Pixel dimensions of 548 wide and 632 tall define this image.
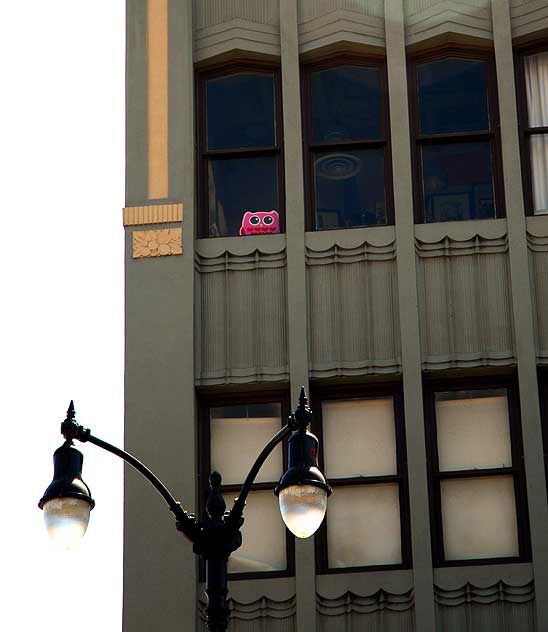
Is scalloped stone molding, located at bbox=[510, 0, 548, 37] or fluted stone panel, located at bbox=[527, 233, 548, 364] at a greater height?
scalloped stone molding, located at bbox=[510, 0, 548, 37]

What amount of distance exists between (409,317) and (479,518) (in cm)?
243

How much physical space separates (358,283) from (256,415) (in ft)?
6.46

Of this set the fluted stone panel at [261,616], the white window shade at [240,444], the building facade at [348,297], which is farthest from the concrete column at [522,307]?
the white window shade at [240,444]

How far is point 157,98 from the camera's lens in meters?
18.6

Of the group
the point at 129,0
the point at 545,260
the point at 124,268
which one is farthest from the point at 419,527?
the point at 129,0

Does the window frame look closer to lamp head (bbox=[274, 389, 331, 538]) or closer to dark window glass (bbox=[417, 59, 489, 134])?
dark window glass (bbox=[417, 59, 489, 134])

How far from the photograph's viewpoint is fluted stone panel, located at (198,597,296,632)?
52.9ft

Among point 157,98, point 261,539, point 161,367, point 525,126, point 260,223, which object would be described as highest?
point 157,98

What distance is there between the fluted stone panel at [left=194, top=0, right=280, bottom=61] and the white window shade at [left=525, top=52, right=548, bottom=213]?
321 centimetres

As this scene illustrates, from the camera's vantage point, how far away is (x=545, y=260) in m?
17.4

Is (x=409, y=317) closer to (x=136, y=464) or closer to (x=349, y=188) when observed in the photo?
(x=349, y=188)

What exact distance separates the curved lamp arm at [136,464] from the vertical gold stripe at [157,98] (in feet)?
19.9

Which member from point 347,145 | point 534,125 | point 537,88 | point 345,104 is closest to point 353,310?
point 347,145

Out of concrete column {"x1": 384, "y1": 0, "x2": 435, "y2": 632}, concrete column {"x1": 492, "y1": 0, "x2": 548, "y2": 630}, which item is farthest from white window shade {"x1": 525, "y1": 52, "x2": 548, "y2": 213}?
concrete column {"x1": 384, "y1": 0, "x2": 435, "y2": 632}
